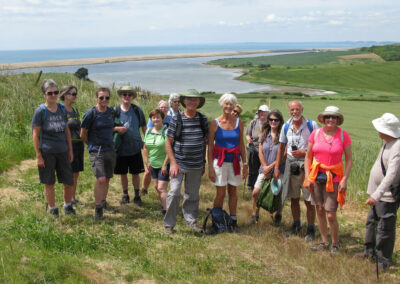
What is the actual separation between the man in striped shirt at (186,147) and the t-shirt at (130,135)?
112 centimetres

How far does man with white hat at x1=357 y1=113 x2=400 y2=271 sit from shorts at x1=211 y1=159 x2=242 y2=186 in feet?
5.36

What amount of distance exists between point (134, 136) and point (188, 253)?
2.24 m

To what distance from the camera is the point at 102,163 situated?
5.42 meters

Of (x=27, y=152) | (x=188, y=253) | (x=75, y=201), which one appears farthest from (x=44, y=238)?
(x=27, y=152)

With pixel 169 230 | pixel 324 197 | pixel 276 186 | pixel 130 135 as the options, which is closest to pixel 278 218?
pixel 276 186

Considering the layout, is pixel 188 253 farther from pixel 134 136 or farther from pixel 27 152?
pixel 27 152

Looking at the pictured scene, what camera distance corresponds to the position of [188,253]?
14.5 ft

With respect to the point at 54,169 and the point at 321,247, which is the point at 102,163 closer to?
the point at 54,169

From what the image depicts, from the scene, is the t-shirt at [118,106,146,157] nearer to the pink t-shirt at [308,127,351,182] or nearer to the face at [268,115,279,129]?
the face at [268,115,279,129]

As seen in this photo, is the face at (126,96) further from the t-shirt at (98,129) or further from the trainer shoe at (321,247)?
the trainer shoe at (321,247)

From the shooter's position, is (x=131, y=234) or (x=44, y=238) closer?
(x=44, y=238)

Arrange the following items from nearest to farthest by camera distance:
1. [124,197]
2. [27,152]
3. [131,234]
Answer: [131,234] < [124,197] < [27,152]

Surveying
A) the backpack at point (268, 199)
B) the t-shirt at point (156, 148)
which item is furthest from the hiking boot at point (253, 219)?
the t-shirt at point (156, 148)

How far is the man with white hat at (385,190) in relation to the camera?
4.23 m
